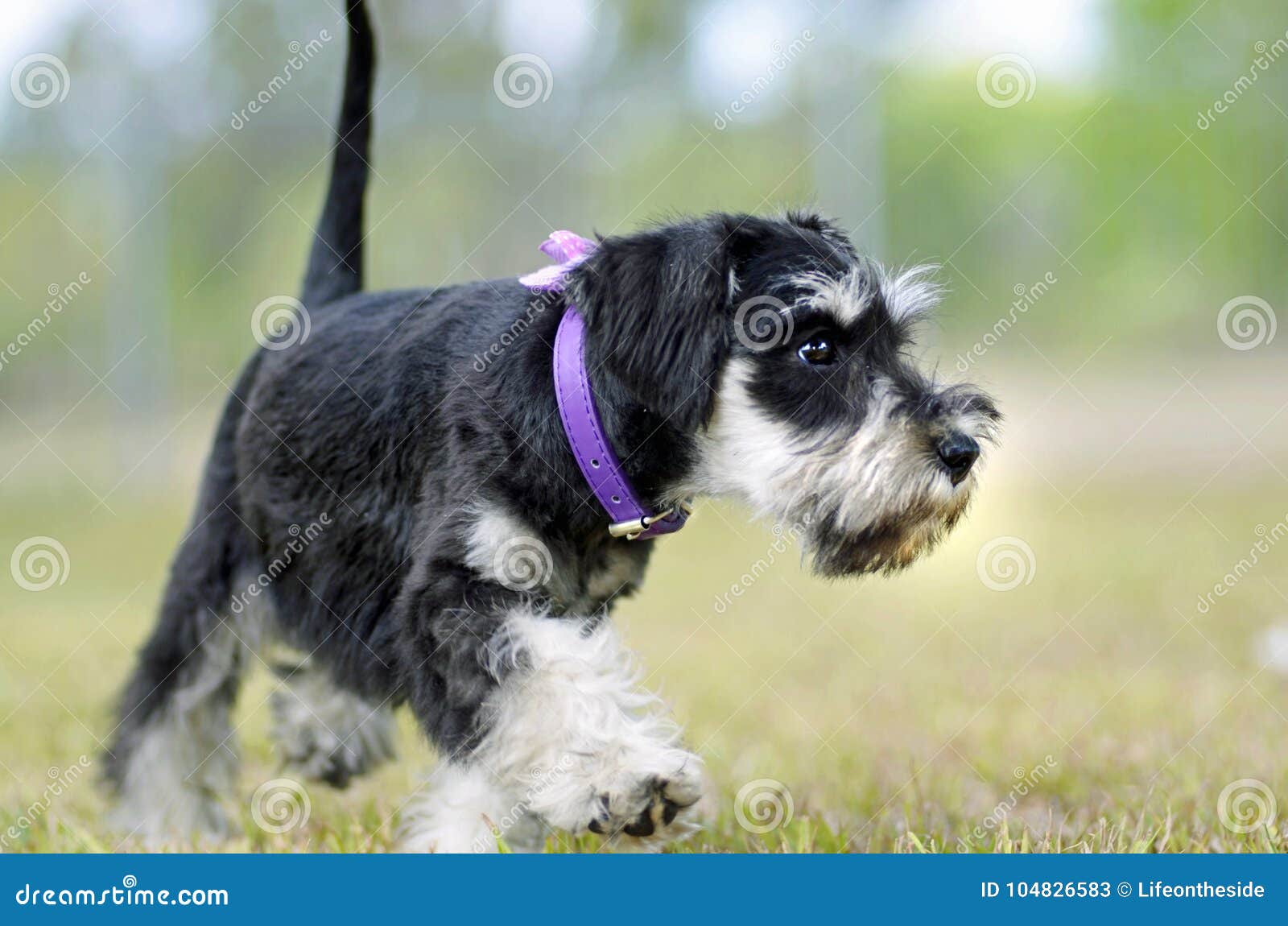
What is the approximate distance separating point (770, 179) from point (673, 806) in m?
13.5

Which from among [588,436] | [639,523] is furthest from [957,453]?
[588,436]

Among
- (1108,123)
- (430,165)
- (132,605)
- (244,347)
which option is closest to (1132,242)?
(1108,123)

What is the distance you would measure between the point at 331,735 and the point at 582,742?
75.1 inches

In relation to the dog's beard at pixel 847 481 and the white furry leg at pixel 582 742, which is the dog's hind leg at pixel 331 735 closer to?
the white furry leg at pixel 582 742

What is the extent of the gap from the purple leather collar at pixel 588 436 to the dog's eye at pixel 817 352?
0.52 meters

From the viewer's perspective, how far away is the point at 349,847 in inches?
133

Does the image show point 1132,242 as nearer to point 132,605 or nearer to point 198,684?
point 132,605

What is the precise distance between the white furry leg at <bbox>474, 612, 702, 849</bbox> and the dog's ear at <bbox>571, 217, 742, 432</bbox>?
0.59 meters

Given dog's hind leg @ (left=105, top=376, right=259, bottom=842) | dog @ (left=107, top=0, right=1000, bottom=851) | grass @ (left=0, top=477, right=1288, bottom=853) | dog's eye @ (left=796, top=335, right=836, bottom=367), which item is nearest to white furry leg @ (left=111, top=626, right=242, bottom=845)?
dog's hind leg @ (left=105, top=376, right=259, bottom=842)

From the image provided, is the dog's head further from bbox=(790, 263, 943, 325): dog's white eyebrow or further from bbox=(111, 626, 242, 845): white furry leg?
bbox=(111, 626, 242, 845): white furry leg

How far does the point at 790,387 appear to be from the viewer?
3031mm

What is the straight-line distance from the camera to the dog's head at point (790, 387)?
2906mm

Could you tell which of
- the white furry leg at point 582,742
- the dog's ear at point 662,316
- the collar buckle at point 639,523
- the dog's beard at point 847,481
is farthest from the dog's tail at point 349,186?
the white furry leg at point 582,742

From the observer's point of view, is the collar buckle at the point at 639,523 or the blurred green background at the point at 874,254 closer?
the collar buckle at the point at 639,523
